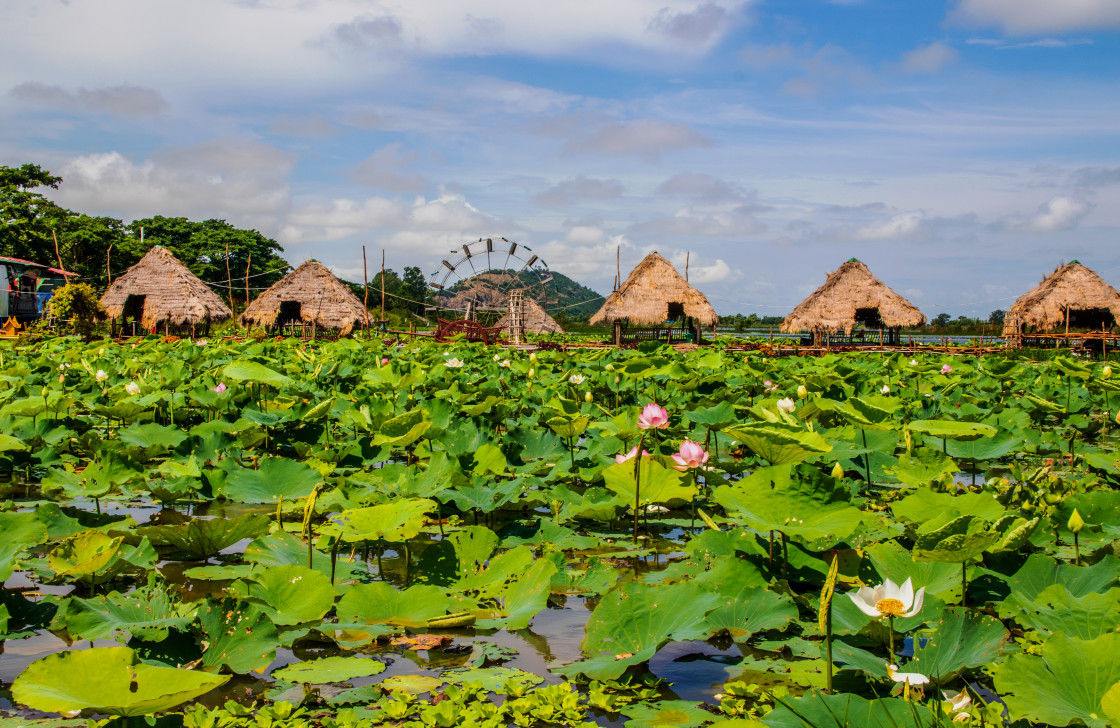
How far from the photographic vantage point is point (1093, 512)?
2.17 meters

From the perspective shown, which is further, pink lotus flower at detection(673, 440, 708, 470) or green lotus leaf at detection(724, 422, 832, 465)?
pink lotus flower at detection(673, 440, 708, 470)

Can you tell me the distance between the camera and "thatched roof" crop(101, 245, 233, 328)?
1773cm

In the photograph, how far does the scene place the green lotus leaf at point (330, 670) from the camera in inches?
56.2

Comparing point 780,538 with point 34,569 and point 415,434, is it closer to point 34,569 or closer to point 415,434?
point 415,434

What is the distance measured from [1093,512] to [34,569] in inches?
116

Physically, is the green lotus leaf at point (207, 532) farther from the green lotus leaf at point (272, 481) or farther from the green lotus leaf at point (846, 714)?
the green lotus leaf at point (846, 714)

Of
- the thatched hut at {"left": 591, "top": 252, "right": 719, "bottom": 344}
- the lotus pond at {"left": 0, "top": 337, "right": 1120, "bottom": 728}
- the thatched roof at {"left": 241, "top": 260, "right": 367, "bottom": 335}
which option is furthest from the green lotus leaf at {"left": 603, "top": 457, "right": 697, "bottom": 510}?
the thatched roof at {"left": 241, "top": 260, "right": 367, "bottom": 335}

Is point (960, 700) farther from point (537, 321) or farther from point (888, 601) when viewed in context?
point (537, 321)

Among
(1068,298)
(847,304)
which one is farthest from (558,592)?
(1068,298)

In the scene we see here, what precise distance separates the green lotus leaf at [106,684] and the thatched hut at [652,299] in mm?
18392

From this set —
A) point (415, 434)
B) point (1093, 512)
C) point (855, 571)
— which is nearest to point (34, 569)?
point (415, 434)

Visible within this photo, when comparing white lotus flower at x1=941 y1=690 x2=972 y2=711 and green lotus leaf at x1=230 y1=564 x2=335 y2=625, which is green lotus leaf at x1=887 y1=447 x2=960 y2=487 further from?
green lotus leaf at x1=230 y1=564 x2=335 y2=625

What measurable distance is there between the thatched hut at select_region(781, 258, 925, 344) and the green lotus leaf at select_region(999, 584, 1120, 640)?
19042 millimetres

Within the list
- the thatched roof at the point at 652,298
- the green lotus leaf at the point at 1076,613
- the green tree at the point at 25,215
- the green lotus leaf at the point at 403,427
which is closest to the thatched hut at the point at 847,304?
the thatched roof at the point at 652,298
